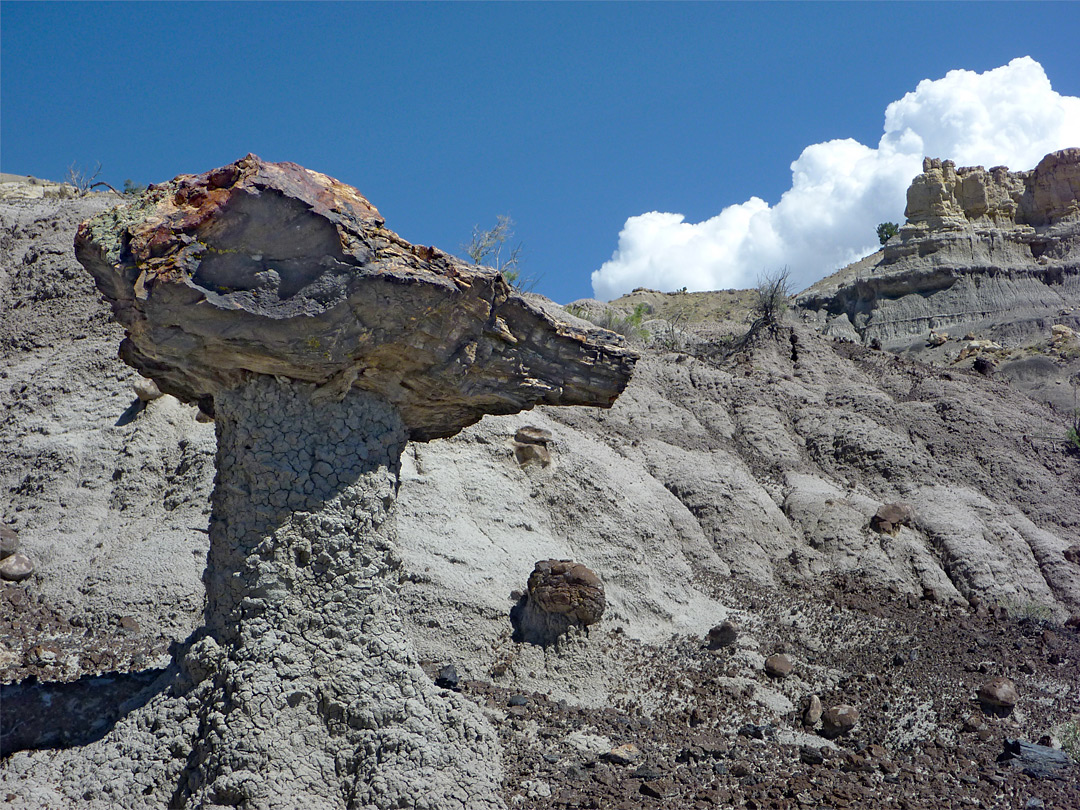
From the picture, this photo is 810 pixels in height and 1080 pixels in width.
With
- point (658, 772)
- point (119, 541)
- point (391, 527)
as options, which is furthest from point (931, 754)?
point (119, 541)

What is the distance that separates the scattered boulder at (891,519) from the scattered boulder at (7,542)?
10.9 meters

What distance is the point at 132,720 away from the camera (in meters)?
5.24

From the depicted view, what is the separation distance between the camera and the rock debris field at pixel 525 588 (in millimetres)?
5230

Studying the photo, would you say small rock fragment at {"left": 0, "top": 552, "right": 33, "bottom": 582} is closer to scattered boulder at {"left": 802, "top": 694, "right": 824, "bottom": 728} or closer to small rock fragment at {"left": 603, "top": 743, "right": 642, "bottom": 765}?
small rock fragment at {"left": 603, "top": 743, "right": 642, "bottom": 765}

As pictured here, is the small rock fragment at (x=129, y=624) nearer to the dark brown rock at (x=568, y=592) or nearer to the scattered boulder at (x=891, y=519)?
the dark brown rock at (x=568, y=592)

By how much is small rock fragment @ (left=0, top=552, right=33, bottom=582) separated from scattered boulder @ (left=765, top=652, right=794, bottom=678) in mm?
7384

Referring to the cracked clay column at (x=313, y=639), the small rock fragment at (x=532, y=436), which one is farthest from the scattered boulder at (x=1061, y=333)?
the cracked clay column at (x=313, y=639)

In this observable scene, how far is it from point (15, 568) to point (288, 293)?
522cm

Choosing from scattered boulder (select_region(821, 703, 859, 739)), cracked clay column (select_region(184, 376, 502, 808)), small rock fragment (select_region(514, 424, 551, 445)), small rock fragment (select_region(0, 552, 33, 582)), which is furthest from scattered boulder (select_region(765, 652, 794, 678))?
small rock fragment (select_region(0, 552, 33, 582))

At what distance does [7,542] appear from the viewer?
8562mm

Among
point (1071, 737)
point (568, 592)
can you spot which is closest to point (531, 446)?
point (568, 592)

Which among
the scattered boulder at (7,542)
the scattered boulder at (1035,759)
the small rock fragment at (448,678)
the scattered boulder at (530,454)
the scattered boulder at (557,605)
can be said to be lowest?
the scattered boulder at (1035,759)

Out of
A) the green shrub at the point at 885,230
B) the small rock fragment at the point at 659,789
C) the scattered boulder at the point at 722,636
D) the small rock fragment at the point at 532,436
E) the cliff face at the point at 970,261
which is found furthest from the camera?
the green shrub at the point at 885,230

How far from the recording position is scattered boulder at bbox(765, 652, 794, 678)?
8.66 m
